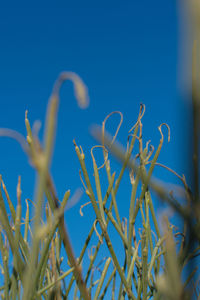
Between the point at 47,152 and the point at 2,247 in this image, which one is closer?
the point at 47,152

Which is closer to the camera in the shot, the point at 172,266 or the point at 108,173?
the point at 172,266

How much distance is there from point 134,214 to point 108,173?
7 centimetres

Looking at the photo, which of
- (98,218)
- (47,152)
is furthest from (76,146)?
(47,152)

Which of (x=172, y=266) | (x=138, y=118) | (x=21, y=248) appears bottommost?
(x=172, y=266)

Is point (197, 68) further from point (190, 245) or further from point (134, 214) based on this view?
point (134, 214)

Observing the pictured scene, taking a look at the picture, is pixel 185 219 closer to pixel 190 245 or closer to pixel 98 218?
pixel 190 245

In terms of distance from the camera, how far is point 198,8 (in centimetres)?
9

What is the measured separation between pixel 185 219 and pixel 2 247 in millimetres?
305

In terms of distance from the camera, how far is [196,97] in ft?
0.33

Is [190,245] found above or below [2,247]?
below

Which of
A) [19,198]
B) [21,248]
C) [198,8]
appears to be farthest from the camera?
[21,248]

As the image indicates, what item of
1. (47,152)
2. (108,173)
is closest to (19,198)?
(47,152)

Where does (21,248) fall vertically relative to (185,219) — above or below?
above

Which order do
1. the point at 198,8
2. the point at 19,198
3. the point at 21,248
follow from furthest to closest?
the point at 21,248
the point at 19,198
the point at 198,8
